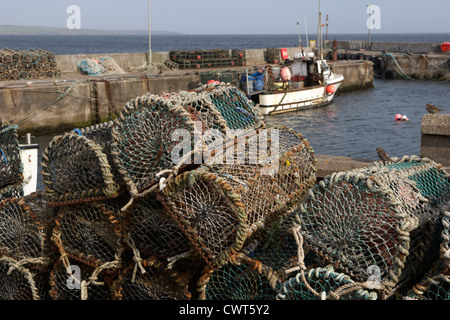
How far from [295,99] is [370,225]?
17943 millimetres

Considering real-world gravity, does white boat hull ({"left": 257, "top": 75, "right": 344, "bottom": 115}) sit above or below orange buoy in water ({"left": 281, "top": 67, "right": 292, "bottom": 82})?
below

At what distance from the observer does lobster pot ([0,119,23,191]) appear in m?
4.31

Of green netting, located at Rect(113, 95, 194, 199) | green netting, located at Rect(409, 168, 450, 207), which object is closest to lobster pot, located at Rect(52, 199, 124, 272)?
green netting, located at Rect(113, 95, 194, 199)

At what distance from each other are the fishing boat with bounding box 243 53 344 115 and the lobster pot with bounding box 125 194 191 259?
15.8 metres

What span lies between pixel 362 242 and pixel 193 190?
987 mm

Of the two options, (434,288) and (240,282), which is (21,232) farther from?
(434,288)

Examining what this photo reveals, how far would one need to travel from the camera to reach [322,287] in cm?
270

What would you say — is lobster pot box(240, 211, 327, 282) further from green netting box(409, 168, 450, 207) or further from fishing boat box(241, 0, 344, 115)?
fishing boat box(241, 0, 344, 115)

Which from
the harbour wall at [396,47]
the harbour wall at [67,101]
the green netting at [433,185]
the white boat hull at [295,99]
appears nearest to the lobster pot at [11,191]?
the green netting at [433,185]

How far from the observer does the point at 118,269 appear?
11.0 feet

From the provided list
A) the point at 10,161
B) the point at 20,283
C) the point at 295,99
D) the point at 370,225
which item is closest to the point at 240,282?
the point at 370,225

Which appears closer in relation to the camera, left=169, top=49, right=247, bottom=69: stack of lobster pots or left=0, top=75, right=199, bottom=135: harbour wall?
left=0, top=75, right=199, bottom=135: harbour wall

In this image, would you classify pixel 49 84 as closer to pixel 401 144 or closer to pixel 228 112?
pixel 401 144
